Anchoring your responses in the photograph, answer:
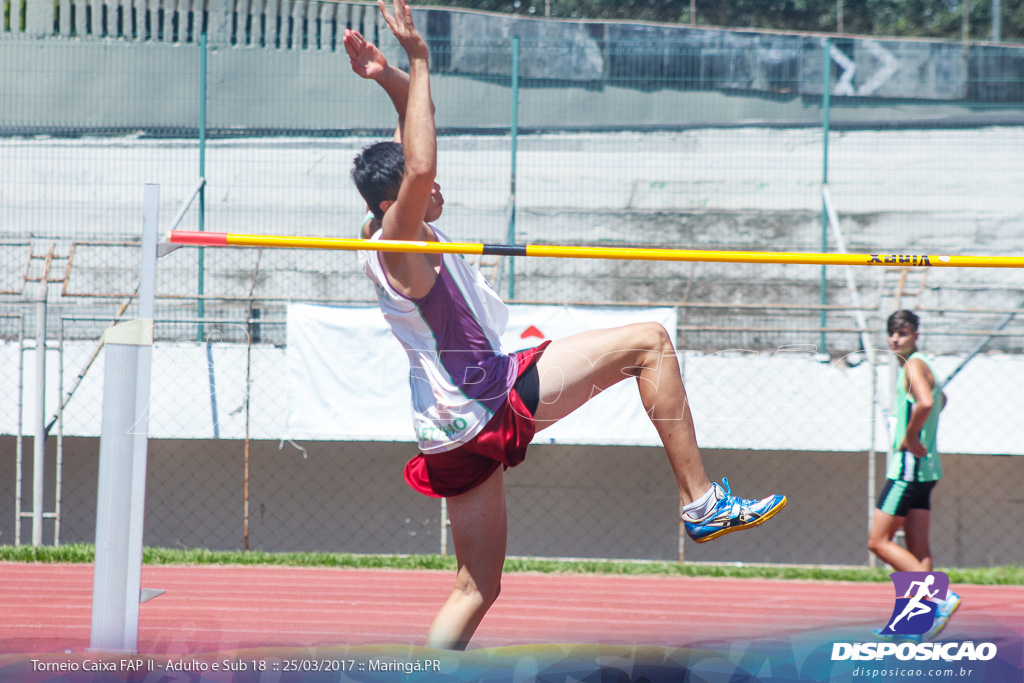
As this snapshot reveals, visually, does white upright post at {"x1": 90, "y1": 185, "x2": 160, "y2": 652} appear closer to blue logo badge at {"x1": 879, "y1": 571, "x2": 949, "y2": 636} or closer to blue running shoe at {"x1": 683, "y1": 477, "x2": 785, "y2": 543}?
blue running shoe at {"x1": 683, "y1": 477, "x2": 785, "y2": 543}

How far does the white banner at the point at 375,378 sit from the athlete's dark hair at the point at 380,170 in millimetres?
3950

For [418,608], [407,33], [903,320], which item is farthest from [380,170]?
[418,608]

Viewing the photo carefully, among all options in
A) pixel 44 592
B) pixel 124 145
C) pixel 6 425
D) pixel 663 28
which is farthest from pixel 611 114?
pixel 44 592

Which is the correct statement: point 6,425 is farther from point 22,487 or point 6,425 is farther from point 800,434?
point 800,434

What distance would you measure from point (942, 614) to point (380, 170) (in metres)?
3.37

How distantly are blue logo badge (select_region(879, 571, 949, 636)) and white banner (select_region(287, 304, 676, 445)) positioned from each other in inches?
101

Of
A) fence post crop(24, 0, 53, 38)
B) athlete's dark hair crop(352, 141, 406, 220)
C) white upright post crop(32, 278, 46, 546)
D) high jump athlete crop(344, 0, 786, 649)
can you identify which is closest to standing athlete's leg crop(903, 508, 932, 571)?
high jump athlete crop(344, 0, 786, 649)

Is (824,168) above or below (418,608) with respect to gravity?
above

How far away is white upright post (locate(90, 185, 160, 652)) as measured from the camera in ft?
8.94

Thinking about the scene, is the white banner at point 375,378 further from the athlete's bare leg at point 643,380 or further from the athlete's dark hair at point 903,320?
the athlete's bare leg at point 643,380

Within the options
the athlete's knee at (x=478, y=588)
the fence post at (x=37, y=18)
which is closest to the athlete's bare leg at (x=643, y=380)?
the athlete's knee at (x=478, y=588)

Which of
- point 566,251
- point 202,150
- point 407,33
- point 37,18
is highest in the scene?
point 37,18

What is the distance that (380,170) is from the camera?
101 inches

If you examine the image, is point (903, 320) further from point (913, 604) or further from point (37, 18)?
point (37, 18)
